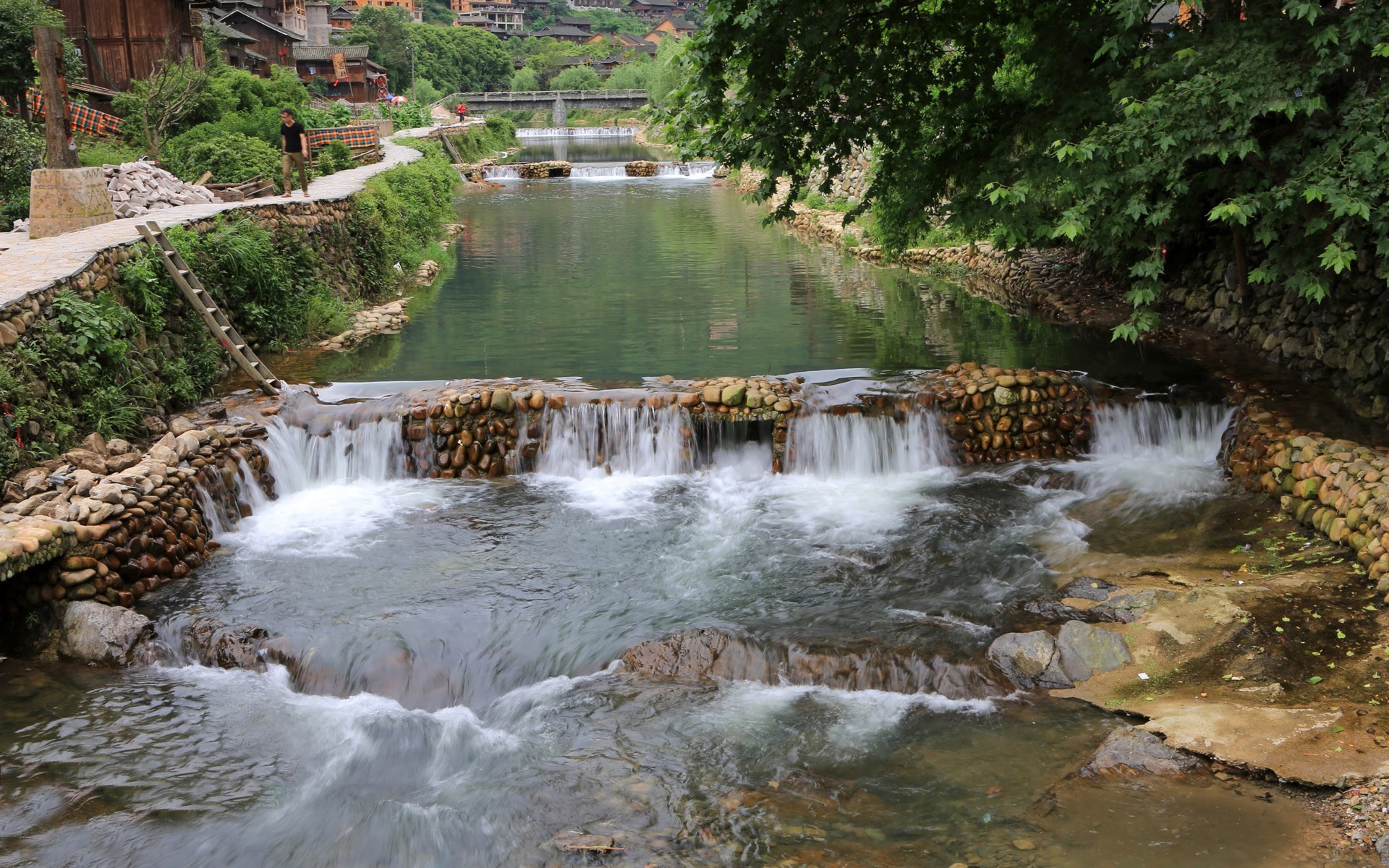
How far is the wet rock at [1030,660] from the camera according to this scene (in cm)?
864

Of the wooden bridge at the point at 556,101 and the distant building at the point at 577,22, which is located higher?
the distant building at the point at 577,22

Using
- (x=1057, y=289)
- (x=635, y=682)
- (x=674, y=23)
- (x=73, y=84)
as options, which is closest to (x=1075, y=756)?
(x=635, y=682)

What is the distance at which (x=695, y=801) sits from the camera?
7.39m

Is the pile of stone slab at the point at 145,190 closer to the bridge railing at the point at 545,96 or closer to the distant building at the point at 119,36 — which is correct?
the distant building at the point at 119,36

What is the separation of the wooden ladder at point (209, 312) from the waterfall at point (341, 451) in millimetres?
1445

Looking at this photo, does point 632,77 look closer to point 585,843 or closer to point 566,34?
point 566,34

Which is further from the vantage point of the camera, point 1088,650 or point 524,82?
point 524,82

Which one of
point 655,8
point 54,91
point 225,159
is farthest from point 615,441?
point 655,8

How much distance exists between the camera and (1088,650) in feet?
28.9

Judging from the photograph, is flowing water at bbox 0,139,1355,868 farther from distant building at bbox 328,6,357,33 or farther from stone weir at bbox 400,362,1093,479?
distant building at bbox 328,6,357,33

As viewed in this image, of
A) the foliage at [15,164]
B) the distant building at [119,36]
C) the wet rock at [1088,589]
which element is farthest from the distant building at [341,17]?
the wet rock at [1088,589]

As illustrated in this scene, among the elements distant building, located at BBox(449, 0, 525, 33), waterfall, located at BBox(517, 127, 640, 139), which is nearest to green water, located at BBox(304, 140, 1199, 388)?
waterfall, located at BBox(517, 127, 640, 139)

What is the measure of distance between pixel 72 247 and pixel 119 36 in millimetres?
24377

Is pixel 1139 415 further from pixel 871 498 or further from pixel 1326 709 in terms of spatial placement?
pixel 1326 709
